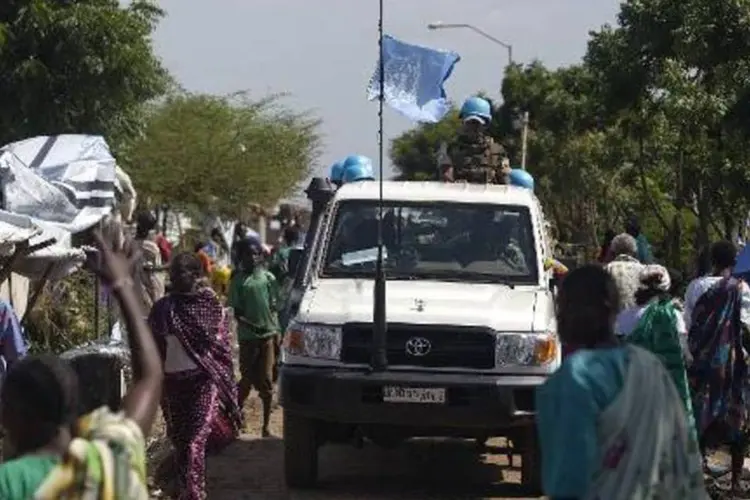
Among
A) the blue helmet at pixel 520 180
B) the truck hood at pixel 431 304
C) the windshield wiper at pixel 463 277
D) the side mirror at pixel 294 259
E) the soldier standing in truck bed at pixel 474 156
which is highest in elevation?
the soldier standing in truck bed at pixel 474 156

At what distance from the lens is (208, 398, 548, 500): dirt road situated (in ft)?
37.2

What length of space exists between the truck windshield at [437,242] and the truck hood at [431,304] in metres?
0.15

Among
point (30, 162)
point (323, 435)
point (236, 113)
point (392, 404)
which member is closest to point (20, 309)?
point (30, 162)

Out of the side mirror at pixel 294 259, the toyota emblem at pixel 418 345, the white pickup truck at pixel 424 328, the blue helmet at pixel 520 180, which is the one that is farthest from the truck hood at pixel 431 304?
the blue helmet at pixel 520 180

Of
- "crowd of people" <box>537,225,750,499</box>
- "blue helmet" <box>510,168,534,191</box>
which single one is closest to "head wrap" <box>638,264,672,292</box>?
"blue helmet" <box>510,168,534,191</box>

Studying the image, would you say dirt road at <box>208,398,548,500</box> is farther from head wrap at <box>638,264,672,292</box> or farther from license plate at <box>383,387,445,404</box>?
head wrap at <box>638,264,672,292</box>

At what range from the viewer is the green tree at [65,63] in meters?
23.0

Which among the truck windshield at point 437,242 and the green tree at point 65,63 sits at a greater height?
the green tree at point 65,63

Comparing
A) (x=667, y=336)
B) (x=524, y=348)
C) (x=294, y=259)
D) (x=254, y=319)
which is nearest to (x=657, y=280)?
(x=667, y=336)

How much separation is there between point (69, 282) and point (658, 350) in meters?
6.27

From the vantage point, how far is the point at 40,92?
23172mm

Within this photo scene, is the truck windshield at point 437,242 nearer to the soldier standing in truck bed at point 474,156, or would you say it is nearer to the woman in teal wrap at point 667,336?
the woman in teal wrap at point 667,336

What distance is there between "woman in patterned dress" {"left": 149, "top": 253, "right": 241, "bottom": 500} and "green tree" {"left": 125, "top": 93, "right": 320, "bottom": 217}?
32814mm

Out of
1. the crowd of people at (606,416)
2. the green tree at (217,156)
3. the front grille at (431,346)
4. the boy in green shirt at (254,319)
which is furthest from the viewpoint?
the green tree at (217,156)
